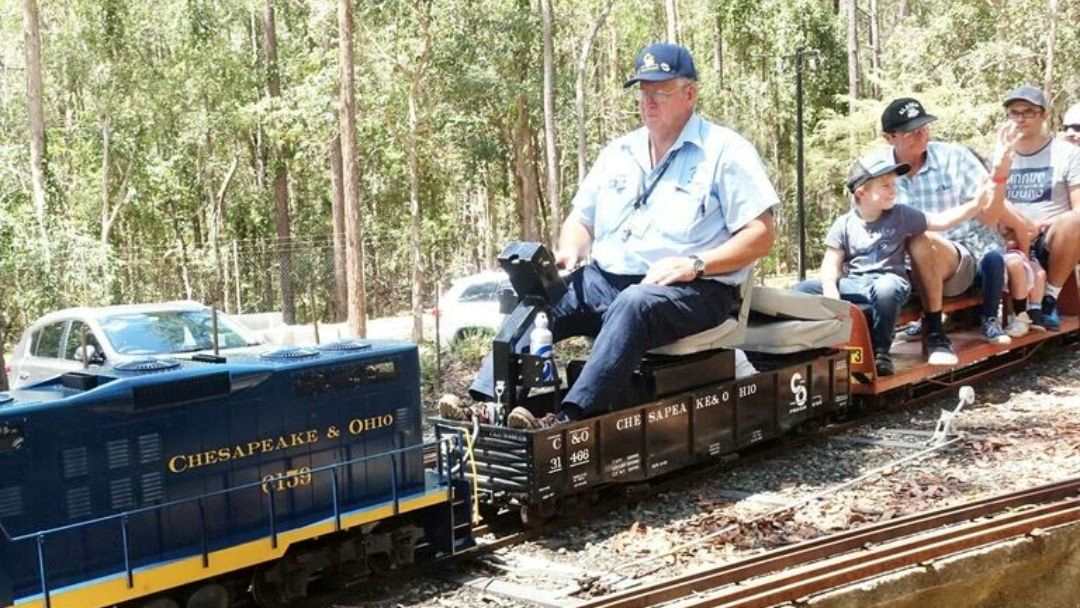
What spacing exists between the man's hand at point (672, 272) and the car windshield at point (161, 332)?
19.3ft

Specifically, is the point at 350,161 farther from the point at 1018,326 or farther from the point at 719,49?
the point at 719,49

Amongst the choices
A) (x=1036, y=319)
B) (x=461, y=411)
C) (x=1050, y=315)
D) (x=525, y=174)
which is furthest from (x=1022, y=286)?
(x=525, y=174)

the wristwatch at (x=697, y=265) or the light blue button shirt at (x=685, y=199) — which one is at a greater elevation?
the light blue button shirt at (x=685, y=199)

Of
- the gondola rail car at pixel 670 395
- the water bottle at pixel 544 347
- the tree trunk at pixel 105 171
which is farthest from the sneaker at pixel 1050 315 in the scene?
the tree trunk at pixel 105 171

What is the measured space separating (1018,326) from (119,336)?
919cm

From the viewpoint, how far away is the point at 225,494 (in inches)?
200

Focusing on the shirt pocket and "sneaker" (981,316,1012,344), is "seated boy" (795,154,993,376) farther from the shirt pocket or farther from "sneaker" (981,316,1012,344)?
the shirt pocket

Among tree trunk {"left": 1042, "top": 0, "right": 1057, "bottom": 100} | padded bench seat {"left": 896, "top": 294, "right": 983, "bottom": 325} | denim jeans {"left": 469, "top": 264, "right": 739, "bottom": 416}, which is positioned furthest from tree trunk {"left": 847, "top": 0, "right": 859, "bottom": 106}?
denim jeans {"left": 469, "top": 264, "right": 739, "bottom": 416}

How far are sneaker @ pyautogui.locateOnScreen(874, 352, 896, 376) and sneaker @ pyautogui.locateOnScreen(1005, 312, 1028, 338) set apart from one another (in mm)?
1981

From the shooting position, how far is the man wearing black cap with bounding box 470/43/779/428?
19.8 feet

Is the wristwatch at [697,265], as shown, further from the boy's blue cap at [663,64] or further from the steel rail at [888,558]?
the steel rail at [888,558]

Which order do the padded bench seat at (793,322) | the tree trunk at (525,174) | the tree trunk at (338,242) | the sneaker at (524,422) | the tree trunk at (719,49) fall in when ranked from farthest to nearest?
the tree trunk at (719,49) → the tree trunk at (525,174) → the tree trunk at (338,242) → the padded bench seat at (793,322) → the sneaker at (524,422)

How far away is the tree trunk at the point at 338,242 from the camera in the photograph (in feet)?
76.5

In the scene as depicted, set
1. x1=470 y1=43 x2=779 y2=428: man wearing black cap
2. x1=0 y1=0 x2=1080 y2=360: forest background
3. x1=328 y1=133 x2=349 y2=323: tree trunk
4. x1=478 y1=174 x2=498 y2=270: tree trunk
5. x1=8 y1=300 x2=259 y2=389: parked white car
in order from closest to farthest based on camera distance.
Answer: x1=470 y1=43 x2=779 y2=428: man wearing black cap, x1=8 y1=300 x2=259 y2=389: parked white car, x1=0 y1=0 x2=1080 y2=360: forest background, x1=328 y1=133 x2=349 y2=323: tree trunk, x1=478 y1=174 x2=498 y2=270: tree trunk
